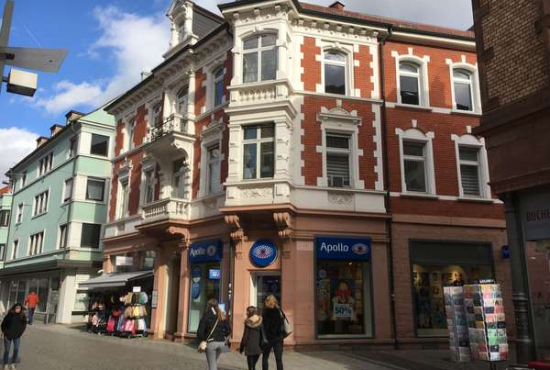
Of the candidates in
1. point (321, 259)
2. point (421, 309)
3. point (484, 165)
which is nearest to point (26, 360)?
point (321, 259)

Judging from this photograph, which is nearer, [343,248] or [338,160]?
[343,248]

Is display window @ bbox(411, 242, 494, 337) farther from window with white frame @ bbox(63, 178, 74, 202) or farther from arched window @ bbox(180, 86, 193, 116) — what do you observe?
window with white frame @ bbox(63, 178, 74, 202)

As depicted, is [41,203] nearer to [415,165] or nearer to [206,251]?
[206,251]

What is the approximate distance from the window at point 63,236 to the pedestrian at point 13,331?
18921 mm

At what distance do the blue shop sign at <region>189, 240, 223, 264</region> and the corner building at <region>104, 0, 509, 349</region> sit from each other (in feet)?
0.23

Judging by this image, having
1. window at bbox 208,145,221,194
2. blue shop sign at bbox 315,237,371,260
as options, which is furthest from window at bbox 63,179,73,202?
blue shop sign at bbox 315,237,371,260

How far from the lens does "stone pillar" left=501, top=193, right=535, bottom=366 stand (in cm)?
961

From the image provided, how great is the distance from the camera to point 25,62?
18.2ft

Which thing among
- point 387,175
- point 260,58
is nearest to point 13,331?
point 260,58

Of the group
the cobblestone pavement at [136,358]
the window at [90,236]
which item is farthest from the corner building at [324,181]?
the window at [90,236]

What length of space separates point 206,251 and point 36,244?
22.0 metres

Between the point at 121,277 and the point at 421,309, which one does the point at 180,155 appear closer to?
the point at 121,277

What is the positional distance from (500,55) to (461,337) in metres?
6.37

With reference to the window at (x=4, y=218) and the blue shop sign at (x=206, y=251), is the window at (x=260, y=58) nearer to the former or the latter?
the blue shop sign at (x=206, y=251)
